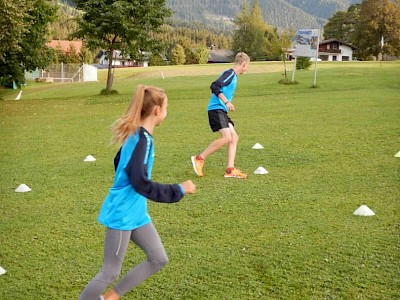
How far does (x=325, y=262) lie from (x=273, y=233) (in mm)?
919

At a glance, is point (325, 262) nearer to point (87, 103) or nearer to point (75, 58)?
point (87, 103)

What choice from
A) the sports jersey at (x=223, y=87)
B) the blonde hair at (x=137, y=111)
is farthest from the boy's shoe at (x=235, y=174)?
the blonde hair at (x=137, y=111)

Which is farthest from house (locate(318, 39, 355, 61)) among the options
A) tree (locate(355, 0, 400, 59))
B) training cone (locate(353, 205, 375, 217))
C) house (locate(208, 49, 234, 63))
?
training cone (locate(353, 205, 375, 217))

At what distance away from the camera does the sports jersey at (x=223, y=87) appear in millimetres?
8578

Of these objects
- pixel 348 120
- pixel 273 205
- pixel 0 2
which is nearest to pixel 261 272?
pixel 273 205

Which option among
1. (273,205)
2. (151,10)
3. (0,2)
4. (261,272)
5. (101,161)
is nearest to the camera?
(261,272)

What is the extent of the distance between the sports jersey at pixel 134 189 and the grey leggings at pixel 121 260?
2.7 inches

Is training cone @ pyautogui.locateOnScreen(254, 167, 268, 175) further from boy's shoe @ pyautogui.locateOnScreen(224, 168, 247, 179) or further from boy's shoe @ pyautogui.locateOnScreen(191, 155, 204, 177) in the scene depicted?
boy's shoe @ pyautogui.locateOnScreen(191, 155, 204, 177)

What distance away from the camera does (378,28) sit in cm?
8000

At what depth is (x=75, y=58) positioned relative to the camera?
7550 cm

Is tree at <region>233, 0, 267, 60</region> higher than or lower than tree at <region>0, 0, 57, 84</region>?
higher

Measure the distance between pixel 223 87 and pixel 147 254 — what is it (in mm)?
4927

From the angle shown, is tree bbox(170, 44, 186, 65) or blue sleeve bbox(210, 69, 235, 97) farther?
tree bbox(170, 44, 186, 65)

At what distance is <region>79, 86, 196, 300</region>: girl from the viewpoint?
12.5 feet
